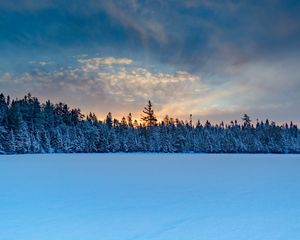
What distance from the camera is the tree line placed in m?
71.2

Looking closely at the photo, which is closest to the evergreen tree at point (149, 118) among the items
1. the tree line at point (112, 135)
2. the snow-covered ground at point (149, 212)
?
the tree line at point (112, 135)

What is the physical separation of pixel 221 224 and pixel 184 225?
755mm

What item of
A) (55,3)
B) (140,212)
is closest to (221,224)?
(140,212)

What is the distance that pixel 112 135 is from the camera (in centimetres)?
8319

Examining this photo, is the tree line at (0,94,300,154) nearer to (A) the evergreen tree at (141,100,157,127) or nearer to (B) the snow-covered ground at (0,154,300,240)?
(A) the evergreen tree at (141,100,157,127)

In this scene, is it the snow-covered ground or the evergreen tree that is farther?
the evergreen tree

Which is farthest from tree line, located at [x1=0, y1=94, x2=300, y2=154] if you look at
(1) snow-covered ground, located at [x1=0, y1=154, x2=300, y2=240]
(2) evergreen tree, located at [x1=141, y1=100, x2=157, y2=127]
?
(1) snow-covered ground, located at [x1=0, y1=154, x2=300, y2=240]

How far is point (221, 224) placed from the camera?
20.2ft

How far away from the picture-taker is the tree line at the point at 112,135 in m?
71.2

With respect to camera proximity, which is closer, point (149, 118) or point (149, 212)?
point (149, 212)

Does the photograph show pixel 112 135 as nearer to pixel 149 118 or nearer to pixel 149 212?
pixel 149 118

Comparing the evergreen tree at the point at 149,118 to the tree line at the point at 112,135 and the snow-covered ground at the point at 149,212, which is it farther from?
the snow-covered ground at the point at 149,212

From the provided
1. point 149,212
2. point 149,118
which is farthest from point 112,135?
point 149,212

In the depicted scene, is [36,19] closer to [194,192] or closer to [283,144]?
[194,192]
